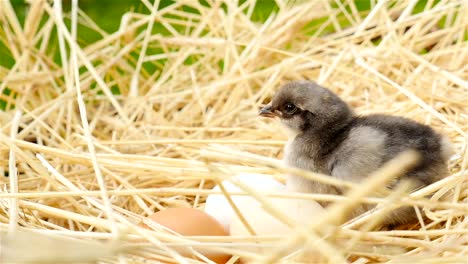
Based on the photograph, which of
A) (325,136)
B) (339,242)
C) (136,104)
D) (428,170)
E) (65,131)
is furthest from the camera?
(136,104)

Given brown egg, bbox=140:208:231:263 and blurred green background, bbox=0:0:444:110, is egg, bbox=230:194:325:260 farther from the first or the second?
blurred green background, bbox=0:0:444:110

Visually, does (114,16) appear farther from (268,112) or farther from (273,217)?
(273,217)

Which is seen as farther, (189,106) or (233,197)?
(189,106)

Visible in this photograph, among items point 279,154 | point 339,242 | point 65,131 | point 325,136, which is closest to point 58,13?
point 65,131

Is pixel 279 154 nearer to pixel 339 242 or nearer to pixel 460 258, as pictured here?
pixel 339 242

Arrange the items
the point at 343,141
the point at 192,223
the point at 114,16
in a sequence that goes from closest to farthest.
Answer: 1. the point at 192,223
2. the point at 343,141
3. the point at 114,16

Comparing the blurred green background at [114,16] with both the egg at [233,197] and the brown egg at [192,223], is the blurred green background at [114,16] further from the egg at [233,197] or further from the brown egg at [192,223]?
the brown egg at [192,223]

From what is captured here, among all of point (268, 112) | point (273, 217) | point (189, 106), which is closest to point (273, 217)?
point (273, 217)
